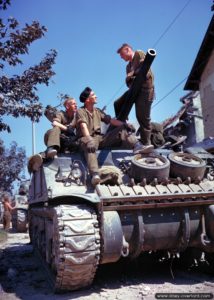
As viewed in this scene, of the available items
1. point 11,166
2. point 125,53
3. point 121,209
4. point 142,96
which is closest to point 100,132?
point 142,96

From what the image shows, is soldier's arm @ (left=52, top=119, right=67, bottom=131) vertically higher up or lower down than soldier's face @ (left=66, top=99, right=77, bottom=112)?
lower down

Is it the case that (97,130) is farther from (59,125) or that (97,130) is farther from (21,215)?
(21,215)

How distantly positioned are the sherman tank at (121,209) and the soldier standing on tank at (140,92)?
66cm

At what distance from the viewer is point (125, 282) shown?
548 cm

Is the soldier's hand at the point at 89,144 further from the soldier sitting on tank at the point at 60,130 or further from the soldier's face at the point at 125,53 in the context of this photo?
the soldier's face at the point at 125,53

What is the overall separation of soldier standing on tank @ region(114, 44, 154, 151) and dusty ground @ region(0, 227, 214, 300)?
6.61 ft

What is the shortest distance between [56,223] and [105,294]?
1.19m

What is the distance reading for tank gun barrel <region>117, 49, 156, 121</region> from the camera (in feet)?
18.1

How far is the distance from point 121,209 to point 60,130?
2.28 metres

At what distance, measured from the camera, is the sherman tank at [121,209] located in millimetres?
4480

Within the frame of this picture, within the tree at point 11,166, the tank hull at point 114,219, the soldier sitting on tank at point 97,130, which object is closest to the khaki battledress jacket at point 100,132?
the soldier sitting on tank at point 97,130

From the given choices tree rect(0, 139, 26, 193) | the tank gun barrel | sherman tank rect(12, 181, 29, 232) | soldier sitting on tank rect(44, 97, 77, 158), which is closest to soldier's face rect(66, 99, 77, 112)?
soldier sitting on tank rect(44, 97, 77, 158)

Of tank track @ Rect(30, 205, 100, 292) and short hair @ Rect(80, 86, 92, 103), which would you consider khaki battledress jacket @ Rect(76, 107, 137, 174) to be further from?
tank track @ Rect(30, 205, 100, 292)

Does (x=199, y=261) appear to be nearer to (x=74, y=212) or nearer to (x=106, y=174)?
(x=106, y=174)
